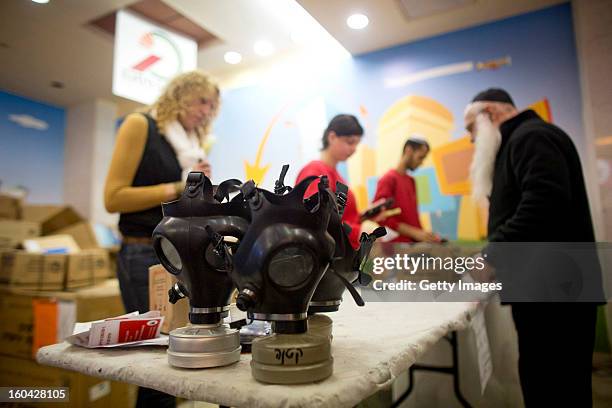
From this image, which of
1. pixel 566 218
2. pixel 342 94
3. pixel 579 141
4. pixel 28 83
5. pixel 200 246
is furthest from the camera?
pixel 342 94

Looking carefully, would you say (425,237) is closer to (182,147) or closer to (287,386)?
(182,147)

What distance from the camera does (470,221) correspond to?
2.45 metres

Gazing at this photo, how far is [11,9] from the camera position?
1456 millimetres

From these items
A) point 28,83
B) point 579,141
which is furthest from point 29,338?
point 579,141

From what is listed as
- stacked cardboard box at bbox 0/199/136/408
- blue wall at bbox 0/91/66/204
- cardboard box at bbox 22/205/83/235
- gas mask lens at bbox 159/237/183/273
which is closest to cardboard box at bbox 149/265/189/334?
gas mask lens at bbox 159/237/183/273

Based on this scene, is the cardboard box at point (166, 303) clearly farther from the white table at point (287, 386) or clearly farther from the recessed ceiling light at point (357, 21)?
the recessed ceiling light at point (357, 21)

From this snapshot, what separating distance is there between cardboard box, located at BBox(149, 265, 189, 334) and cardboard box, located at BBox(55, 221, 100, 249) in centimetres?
235

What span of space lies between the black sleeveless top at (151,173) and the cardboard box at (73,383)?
23.1 inches

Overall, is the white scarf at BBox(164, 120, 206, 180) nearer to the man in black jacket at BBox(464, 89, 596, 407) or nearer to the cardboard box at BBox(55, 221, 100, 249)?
the man in black jacket at BBox(464, 89, 596, 407)

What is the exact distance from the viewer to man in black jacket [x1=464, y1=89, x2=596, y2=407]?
128 cm

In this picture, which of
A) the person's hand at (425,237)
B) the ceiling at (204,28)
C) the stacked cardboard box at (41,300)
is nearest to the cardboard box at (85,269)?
the stacked cardboard box at (41,300)

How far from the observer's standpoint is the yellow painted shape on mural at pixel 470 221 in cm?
241

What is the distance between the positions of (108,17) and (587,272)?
2.29m

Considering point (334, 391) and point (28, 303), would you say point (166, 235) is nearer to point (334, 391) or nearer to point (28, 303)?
point (334, 391)
